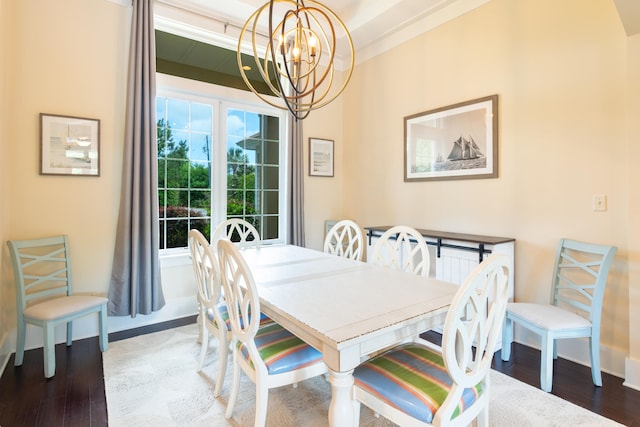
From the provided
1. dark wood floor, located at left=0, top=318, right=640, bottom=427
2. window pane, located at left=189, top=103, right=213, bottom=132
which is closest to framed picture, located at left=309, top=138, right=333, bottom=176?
window pane, located at left=189, top=103, right=213, bottom=132

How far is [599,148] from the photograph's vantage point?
7.53 feet

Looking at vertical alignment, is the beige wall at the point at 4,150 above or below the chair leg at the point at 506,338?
above

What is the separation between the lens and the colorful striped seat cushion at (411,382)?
4.02 feet

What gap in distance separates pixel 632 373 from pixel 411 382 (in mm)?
1776

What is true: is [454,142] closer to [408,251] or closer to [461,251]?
[461,251]

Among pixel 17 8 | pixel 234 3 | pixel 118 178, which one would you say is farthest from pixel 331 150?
pixel 17 8

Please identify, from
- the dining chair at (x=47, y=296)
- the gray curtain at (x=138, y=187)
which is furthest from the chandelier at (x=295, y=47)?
the dining chair at (x=47, y=296)

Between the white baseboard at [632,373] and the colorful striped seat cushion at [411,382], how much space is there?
1.46 metres

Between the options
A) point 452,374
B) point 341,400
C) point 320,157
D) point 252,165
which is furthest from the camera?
point 320,157

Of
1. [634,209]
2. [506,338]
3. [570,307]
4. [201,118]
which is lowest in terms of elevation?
[506,338]

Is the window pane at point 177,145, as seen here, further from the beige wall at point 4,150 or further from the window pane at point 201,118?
the beige wall at point 4,150

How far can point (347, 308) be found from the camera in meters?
1.46

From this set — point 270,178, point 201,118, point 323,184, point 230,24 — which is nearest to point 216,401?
point 270,178

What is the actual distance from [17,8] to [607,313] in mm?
4929
